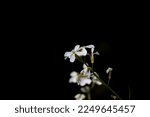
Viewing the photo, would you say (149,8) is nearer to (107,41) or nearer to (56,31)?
(107,41)

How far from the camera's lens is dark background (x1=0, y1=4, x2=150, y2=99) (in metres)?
2.68

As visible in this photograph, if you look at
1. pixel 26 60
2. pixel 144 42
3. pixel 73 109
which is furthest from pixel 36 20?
pixel 73 109

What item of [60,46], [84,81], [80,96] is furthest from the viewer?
[60,46]

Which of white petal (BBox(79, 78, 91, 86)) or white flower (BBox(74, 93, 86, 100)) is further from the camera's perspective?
white flower (BBox(74, 93, 86, 100))

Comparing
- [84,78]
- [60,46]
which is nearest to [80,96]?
[84,78]

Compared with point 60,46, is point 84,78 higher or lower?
lower

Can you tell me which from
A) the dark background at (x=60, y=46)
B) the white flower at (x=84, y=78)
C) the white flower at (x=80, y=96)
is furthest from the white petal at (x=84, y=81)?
the dark background at (x=60, y=46)

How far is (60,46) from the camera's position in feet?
9.12

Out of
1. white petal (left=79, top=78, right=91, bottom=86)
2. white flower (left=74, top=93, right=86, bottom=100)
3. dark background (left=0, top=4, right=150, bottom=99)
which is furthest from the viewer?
dark background (left=0, top=4, right=150, bottom=99)

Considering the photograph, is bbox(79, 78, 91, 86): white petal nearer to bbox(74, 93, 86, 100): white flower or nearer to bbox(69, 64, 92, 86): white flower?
bbox(69, 64, 92, 86): white flower

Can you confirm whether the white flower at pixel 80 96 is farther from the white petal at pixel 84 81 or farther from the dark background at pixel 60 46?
the dark background at pixel 60 46

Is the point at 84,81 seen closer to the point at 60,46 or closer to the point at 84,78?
the point at 84,78

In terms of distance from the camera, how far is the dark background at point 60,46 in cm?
268

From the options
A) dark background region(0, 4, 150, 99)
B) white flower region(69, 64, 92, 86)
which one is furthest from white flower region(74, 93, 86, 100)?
dark background region(0, 4, 150, 99)
